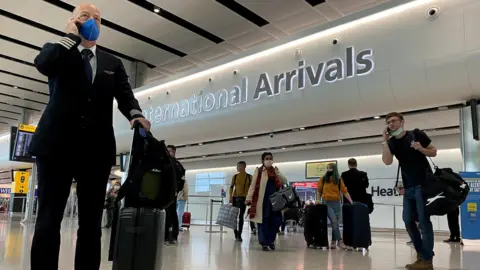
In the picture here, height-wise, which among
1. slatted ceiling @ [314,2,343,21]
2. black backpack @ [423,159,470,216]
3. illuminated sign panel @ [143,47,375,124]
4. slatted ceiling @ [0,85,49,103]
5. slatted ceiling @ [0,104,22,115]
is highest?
slatted ceiling @ [314,2,343,21]

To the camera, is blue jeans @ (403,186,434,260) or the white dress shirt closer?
the white dress shirt

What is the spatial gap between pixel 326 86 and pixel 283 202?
4.21 m

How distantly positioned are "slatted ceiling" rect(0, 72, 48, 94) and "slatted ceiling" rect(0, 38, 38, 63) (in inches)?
93.5

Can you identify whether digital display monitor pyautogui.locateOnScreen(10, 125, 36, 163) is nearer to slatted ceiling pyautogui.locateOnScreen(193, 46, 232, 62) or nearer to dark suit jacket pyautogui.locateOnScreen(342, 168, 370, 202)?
slatted ceiling pyautogui.locateOnScreen(193, 46, 232, 62)

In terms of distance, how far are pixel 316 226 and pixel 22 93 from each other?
1460cm

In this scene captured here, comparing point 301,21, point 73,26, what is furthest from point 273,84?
point 73,26

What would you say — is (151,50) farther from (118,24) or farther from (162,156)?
(162,156)

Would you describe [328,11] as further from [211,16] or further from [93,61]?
[93,61]

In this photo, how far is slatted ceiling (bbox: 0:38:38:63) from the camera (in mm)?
11652

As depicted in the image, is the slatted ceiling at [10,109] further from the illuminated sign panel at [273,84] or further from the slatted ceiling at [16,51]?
the illuminated sign panel at [273,84]

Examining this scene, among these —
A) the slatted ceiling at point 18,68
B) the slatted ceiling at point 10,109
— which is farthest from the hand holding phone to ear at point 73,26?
the slatted ceiling at point 10,109

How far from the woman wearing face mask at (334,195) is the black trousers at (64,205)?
212 inches

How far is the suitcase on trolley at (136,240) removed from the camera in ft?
6.89

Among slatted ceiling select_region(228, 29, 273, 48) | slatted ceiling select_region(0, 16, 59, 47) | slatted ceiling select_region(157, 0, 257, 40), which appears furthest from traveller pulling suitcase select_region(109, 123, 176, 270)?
slatted ceiling select_region(0, 16, 59, 47)
